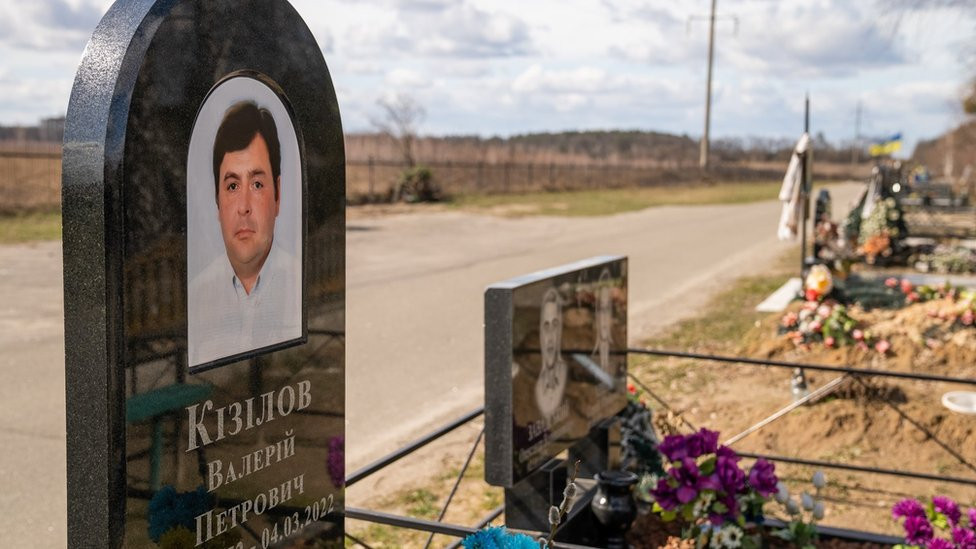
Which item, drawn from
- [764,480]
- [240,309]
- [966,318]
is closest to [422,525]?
[240,309]

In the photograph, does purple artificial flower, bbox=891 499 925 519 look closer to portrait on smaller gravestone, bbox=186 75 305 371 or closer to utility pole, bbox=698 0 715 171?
portrait on smaller gravestone, bbox=186 75 305 371

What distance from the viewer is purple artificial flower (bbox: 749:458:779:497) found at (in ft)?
14.8

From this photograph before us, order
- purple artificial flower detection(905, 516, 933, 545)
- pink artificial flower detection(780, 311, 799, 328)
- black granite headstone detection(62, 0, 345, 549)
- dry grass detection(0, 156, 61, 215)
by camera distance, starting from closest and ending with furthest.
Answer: black granite headstone detection(62, 0, 345, 549) < purple artificial flower detection(905, 516, 933, 545) < pink artificial flower detection(780, 311, 799, 328) < dry grass detection(0, 156, 61, 215)

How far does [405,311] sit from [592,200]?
84.8 ft

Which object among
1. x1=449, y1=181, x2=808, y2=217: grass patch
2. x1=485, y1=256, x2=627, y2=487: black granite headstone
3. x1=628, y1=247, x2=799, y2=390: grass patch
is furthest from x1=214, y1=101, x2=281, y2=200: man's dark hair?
x1=449, y1=181, x2=808, y2=217: grass patch

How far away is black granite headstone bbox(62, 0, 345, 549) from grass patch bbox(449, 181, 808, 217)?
25.6 m

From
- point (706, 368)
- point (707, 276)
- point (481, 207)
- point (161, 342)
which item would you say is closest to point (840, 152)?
point (481, 207)

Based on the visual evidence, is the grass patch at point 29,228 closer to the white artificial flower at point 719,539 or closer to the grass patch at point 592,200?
the grass patch at point 592,200

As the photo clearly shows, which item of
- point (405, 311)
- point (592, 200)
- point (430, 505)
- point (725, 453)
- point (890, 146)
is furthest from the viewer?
point (592, 200)

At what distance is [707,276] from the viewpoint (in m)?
16.4

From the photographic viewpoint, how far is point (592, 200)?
3709cm

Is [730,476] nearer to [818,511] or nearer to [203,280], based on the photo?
[818,511]

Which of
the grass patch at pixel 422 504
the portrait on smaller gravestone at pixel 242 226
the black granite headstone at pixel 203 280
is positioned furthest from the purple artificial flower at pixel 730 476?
the portrait on smaller gravestone at pixel 242 226

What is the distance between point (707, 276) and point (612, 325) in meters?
11.4
